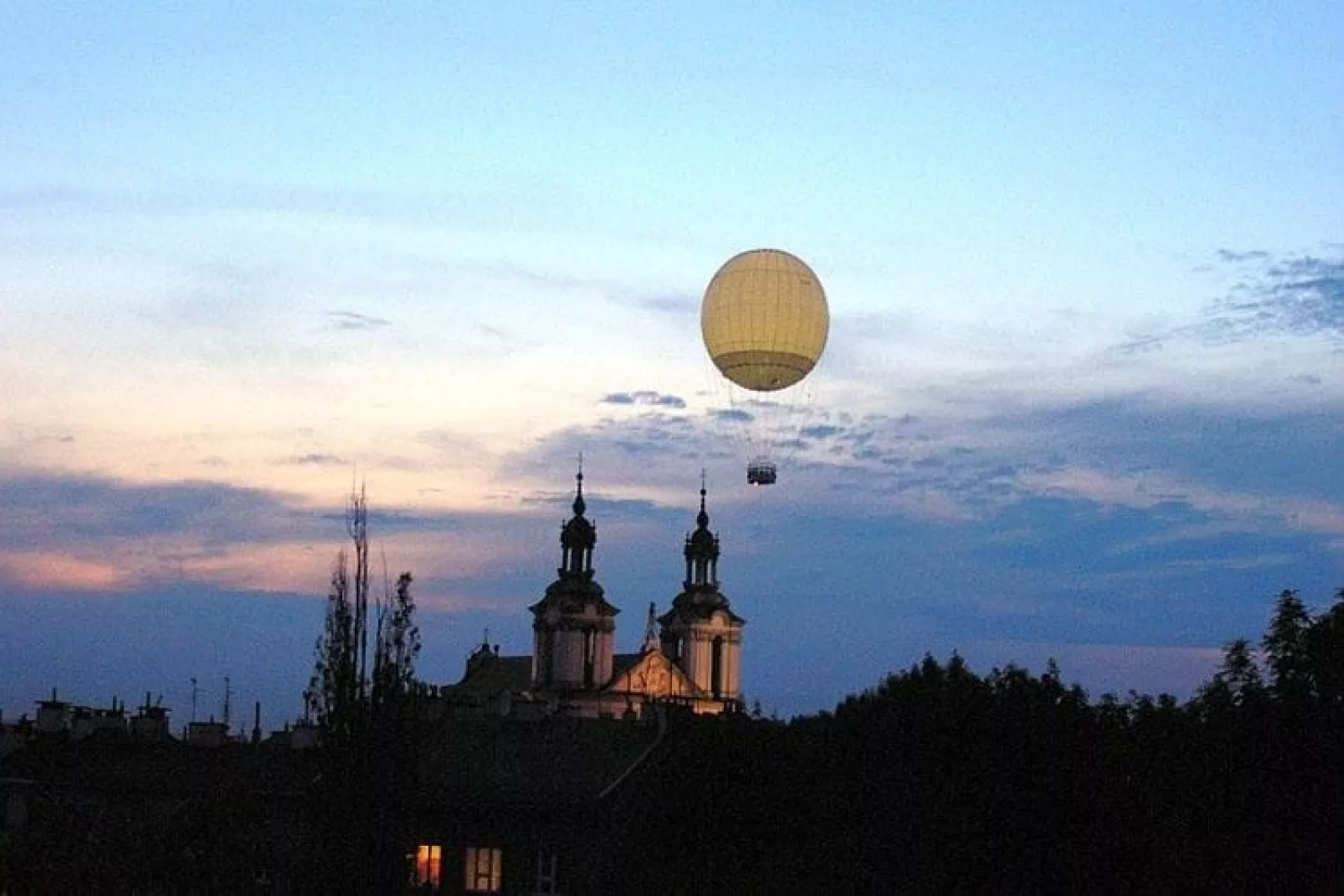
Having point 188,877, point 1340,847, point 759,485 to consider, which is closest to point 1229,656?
point 1340,847

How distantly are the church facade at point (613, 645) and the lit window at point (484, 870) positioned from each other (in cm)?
5565

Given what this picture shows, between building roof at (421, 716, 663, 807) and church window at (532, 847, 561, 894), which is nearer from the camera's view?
church window at (532, 847, 561, 894)

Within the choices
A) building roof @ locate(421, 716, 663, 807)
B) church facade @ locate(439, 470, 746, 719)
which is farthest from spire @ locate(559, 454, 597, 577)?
building roof @ locate(421, 716, 663, 807)

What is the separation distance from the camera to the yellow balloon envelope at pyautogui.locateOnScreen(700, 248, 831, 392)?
44.2 metres

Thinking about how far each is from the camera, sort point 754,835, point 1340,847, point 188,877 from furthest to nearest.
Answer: point 754,835 → point 1340,847 → point 188,877

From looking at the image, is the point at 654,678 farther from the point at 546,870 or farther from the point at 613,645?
the point at 546,870

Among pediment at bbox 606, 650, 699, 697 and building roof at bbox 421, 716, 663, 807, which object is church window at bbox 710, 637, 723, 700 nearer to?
pediment at bbox 606, 650, 699, 697

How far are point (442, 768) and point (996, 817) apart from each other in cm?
1964

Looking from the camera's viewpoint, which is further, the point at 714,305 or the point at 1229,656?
the point at 714,305

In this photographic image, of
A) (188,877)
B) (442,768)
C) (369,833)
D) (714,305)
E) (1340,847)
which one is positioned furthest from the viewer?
(442,768)

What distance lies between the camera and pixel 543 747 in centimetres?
5428

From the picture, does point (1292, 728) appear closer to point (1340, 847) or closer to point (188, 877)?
point (1340, 847)

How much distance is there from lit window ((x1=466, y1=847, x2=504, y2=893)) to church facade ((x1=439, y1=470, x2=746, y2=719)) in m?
55.7

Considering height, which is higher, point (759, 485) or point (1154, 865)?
point (759, 485)
